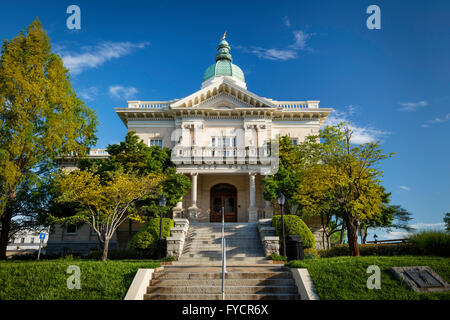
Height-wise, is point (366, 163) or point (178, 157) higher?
point (178, 157)

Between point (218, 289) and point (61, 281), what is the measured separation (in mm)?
5387

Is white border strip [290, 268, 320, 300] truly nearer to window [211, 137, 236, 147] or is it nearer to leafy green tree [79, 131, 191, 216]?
leafy green tree [79, 131, 191, 216]

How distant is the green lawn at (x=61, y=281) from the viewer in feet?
30.7

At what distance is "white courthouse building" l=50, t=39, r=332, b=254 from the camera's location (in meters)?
26.3

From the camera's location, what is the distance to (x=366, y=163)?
16.8 meters

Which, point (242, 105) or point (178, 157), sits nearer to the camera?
point (178, 157)

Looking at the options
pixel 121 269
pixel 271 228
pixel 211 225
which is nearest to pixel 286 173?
pixel 271 228

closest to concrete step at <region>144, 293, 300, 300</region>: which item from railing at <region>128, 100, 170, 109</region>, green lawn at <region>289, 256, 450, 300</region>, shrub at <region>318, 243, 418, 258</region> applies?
green lawn at <region>289, 256, 450, 300</region>

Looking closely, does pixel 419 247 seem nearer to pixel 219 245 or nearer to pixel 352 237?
pixel 352 237

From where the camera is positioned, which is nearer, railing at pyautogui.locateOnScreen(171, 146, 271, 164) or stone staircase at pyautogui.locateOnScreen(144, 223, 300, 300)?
stone staircase at pyautogui.locateOnScreen(144, 223, 300, 300)

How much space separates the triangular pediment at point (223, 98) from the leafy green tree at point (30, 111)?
35.5 ft
